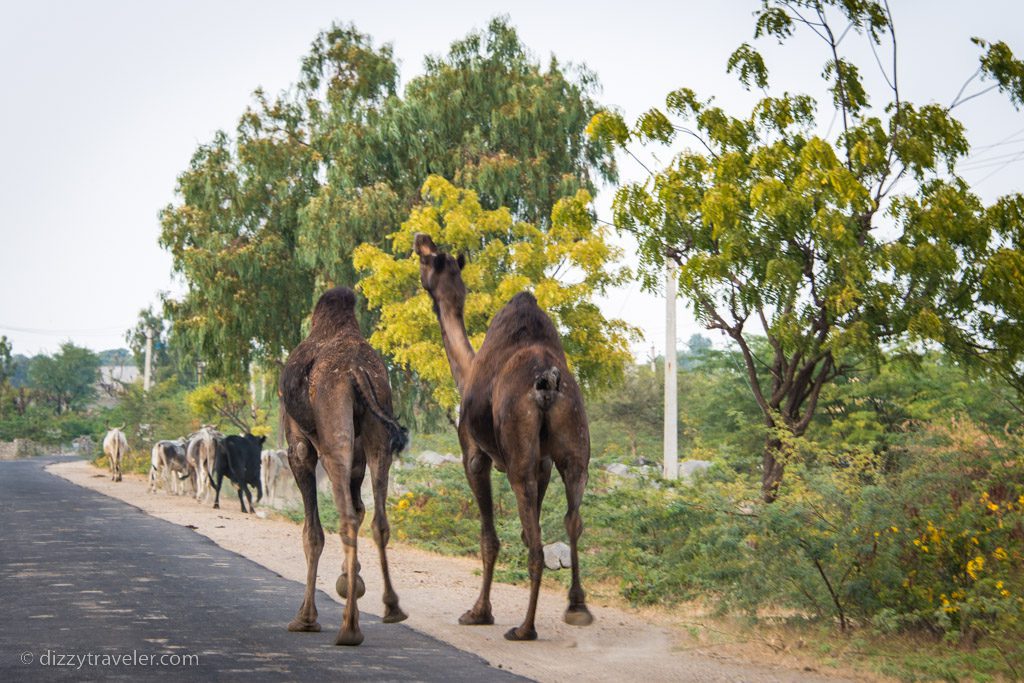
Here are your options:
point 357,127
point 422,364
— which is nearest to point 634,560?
point 422,364

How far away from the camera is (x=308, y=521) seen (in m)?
9.66

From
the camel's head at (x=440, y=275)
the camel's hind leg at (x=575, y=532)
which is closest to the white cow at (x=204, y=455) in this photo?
the camel's head at (x=440, y=275)

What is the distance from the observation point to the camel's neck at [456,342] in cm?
1077

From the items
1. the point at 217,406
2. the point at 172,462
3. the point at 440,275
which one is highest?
the point at 217,406

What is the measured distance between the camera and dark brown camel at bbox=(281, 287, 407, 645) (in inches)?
369

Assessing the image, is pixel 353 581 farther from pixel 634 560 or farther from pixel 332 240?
pixel 332 240

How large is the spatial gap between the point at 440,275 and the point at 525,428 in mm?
2344

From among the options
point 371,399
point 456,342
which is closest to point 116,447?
point 456,342

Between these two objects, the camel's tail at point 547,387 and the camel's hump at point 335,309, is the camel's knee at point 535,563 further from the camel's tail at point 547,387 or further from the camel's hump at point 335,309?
the camel's hump at point 335,309

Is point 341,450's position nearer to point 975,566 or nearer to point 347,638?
point 347,638

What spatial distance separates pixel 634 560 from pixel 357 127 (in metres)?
23.2

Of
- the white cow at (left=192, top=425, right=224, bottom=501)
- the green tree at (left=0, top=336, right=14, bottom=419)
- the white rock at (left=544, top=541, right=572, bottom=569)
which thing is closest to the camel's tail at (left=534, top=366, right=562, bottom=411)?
the white rock at (left=544, top=541, right=572, bottom=569)

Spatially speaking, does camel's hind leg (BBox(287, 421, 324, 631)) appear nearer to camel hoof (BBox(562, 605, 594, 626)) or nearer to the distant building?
camel hoof (BBox(562, 605, 594, 626))

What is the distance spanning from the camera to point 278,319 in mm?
35750
